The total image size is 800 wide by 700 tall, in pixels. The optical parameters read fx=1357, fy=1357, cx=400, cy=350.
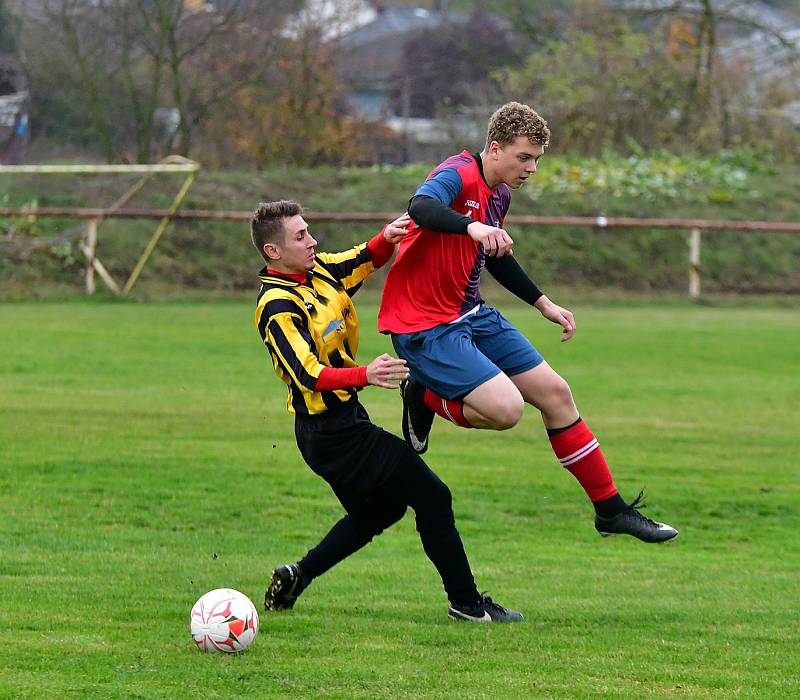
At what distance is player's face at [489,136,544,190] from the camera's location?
605 centimetres

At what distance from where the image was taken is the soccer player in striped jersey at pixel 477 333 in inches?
238

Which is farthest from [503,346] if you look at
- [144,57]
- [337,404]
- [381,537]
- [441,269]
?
[144,57]

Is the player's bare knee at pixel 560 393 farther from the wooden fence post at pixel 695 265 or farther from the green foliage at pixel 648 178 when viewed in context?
the green foliage at pixel 648 178

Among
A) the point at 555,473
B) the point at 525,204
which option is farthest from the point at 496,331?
the point at 525,204

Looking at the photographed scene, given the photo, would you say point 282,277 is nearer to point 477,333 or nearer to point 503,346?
point 477,333

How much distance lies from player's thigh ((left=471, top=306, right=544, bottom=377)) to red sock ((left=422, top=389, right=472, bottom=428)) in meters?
0.33

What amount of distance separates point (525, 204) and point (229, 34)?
7277 mm

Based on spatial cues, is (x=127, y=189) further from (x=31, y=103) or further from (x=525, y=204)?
(x=525, y=204)

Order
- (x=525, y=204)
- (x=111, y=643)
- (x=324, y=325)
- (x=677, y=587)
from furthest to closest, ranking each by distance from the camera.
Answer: (x=525, y=204) < (x=677, y=587) < (x=324, y=325) < (x=111, y=643)

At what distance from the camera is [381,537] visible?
9.04m

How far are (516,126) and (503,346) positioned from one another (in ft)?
3.39

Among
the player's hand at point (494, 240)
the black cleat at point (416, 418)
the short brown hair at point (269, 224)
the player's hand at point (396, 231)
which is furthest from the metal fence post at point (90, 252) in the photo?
the player's hand at point (494, 240)

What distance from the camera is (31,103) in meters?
28.8

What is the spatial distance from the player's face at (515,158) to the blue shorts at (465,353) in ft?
2.26
